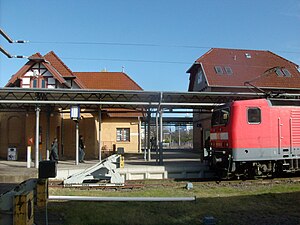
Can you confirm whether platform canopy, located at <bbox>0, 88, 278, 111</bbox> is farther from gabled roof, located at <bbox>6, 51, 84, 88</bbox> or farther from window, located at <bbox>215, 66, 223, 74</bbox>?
window, located at <bbox>215, 66, 223, 74</bbox>

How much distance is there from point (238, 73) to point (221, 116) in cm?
1956

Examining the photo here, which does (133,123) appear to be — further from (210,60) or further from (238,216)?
(238,216)

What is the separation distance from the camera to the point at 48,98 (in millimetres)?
20156

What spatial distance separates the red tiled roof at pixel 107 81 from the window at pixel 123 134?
Result: 13.5 feet

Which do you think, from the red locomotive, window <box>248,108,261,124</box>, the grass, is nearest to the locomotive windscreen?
the red locomotive

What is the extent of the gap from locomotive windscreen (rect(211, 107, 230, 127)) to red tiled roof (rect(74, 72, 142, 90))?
729 inches

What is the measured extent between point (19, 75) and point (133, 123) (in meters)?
10.6

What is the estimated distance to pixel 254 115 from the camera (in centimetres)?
1415

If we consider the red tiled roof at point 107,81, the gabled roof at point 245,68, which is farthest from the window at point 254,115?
the red tiled roof at point 107,81

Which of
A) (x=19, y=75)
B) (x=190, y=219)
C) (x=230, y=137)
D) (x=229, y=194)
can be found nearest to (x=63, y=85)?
(x=19, y=75)

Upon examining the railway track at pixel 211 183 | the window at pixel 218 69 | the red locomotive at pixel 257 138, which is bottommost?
the railway track at pixel 211 183

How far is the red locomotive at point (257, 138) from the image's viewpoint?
14.0m

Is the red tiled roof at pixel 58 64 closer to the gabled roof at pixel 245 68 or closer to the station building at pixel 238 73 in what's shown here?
the station building at pixel 238 73

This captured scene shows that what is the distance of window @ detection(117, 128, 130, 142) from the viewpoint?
32156mm
